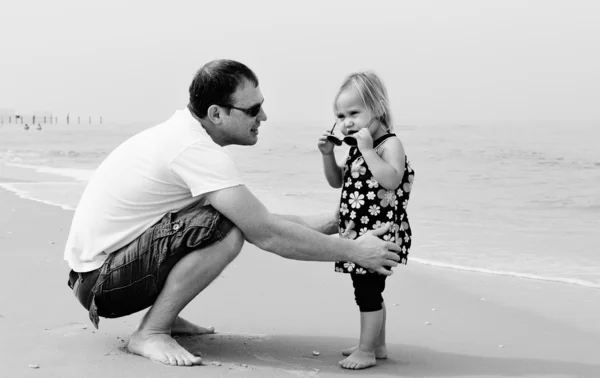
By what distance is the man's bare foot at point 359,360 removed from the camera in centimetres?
306

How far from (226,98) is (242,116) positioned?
0.33ft

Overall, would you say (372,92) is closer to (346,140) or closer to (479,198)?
(346,140)

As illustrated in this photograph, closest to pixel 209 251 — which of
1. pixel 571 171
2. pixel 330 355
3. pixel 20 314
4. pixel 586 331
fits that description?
pixel 330 355

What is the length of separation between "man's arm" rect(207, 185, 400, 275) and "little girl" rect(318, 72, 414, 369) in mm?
133

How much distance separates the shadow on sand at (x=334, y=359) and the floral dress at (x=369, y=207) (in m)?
0.40

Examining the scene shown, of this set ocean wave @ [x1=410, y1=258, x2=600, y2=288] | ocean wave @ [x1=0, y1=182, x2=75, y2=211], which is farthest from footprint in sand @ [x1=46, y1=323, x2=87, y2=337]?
ocean wave @ [x1=0, y1=182, x2=75, y2=211]

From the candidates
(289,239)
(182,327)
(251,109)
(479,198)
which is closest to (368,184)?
(289,239)

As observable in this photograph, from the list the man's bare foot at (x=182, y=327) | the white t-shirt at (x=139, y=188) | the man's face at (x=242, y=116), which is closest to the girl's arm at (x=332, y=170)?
the man's face at (x=242, y=116)

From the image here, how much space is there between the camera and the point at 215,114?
3.07 meters

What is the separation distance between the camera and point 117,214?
2.96 meters

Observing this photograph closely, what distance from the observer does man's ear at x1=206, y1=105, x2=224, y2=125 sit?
304 centimetres

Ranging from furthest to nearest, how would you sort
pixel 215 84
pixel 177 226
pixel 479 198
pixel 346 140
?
1. pixel 479 198
2. pixel 346 140
3. pixel 215 84
4. pixel 177 226

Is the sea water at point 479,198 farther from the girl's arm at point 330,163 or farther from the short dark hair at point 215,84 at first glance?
the short dark hair at point 215,84

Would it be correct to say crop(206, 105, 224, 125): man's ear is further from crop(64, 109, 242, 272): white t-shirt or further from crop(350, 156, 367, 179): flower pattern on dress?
crop(350, 156, 367, 179): flower pattern on dress
